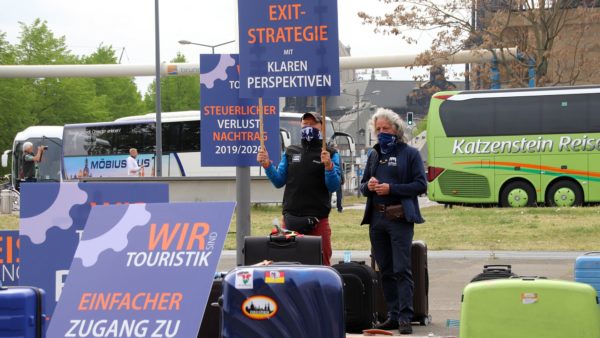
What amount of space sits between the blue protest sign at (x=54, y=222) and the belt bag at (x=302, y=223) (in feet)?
7.09

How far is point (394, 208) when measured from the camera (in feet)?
30.9

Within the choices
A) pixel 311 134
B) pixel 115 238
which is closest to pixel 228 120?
pixel 311 134

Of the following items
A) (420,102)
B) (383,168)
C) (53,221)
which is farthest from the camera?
(420,102)

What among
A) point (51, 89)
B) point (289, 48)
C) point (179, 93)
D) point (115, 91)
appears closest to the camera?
point (289, 48)

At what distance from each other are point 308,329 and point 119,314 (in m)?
1.08

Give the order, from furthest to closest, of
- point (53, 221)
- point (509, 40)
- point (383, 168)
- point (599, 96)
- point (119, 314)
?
point (509, 40)
point (599, 96)
point (383, 168)
point (53, 221)
point (119, 314)

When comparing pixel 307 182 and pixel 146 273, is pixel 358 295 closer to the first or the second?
pixel 307 182

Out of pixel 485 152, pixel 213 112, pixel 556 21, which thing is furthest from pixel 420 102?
pixel 213 112

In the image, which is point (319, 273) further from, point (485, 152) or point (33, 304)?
point (485, 152)

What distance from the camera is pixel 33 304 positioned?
624cm

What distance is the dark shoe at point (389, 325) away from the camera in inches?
373

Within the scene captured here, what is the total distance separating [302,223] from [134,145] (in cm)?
3620

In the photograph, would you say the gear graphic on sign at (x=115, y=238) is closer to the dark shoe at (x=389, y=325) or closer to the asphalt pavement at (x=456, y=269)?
the dark shoe at (x=389, y=325)

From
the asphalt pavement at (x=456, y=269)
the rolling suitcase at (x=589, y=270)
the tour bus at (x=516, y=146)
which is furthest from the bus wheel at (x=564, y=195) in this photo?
the rolling suitcase at (x=589, y=270)
